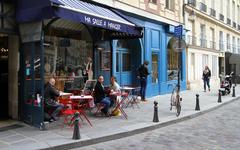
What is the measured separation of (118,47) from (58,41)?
4.40m

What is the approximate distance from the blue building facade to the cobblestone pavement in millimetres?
4942

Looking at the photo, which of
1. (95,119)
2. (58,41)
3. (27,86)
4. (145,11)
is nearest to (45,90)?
(27,86)

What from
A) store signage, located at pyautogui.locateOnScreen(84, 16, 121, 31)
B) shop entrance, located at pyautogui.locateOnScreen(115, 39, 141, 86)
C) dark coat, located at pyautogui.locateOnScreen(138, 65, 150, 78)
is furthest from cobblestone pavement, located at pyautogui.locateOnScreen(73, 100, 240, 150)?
shop entrance, located at pyautogui.locateOnScreen(115, 39, 141, 86)

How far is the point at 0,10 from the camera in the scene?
9.62 meters

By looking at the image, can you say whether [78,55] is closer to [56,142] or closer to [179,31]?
[179,31]

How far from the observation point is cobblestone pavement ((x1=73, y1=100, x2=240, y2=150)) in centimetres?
802

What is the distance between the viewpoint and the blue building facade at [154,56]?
17.1 m

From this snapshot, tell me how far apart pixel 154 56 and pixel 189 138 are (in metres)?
10.3

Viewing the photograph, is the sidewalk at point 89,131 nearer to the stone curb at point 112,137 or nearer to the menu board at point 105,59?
the stone curb at point 112,137

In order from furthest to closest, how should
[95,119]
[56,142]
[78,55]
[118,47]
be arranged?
1. [118,47]
2. [78,55]
3. [95,119]
4. [56,142]

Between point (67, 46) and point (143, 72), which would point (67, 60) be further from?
point (143, 72)

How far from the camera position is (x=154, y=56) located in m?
18.9

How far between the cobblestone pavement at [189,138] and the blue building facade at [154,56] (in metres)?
4.94

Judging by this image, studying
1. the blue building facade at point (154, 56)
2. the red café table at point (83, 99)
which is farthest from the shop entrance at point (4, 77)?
the blue building facade at point (154, 56)
